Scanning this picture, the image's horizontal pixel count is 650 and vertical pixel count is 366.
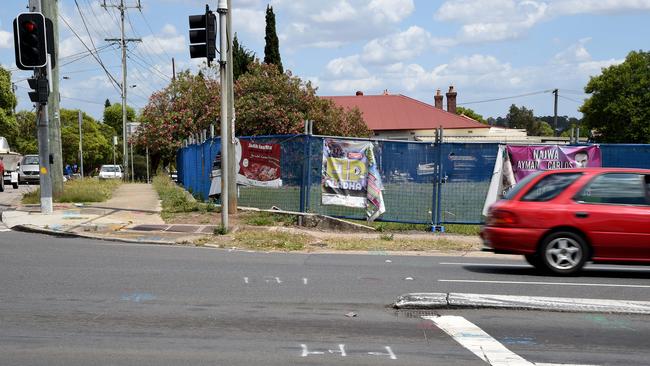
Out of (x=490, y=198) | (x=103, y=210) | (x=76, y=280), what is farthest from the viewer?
(x=103, y=210)

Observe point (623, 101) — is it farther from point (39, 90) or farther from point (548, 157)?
point (39, 90)

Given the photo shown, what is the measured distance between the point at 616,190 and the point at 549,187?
0.93 m

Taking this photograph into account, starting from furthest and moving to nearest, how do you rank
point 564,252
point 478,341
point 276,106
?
point 276,106, point 564,252, point 478,341

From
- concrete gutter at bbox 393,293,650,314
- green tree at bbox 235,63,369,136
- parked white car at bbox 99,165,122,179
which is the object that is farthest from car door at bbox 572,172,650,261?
parked white car at bbox 99,165,122,179

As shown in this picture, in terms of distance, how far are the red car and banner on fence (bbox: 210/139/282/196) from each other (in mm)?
7420

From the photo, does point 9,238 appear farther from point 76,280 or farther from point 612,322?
point 612,322

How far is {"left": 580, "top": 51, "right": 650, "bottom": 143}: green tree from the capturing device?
57062 mm

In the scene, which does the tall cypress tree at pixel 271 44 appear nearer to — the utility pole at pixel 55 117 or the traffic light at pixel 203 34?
the utility pole at pixel 55 117

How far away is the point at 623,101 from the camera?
5781 centimetres

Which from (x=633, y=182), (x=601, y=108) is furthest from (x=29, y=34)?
(x=601, y=108)

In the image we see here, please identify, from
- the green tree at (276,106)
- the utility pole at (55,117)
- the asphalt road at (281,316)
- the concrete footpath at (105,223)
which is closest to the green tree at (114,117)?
the green tree at (276,106)

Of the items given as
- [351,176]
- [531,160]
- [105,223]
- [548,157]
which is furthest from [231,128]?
[548,157]

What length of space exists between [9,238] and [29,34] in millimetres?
5043

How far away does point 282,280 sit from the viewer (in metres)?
9.55
